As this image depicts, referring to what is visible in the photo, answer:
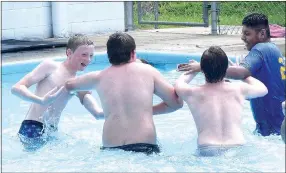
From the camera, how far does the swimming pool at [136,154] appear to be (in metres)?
3.94

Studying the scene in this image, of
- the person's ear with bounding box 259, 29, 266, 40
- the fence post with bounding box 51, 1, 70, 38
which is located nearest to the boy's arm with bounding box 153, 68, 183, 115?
the person's ear with bounding box 259, 29, 266, 40

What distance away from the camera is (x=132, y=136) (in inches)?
163

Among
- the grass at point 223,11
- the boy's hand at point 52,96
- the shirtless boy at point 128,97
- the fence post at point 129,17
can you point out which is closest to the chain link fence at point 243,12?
the grass at point 223,11

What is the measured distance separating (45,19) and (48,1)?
1.17 feet

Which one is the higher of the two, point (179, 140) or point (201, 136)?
point (201, 136)

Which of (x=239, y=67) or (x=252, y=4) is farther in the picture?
(x=252, y=4)

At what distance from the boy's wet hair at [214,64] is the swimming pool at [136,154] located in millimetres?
478

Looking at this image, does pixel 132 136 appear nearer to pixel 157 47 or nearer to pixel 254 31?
pixel 254 31

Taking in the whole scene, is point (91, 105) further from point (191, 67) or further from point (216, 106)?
point (216, 106)

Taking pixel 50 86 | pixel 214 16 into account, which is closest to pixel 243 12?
pixel 214 16

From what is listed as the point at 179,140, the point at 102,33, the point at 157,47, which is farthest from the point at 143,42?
the point at 179,140

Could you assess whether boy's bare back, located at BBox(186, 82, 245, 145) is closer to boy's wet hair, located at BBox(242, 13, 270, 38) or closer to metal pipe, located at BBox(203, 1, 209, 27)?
boy's wet hair, located at BBox(242, 13, 270, 38)

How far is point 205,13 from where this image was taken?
42.3 feet

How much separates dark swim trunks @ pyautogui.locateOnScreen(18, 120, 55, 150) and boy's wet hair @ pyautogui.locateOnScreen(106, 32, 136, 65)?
1.03 m
